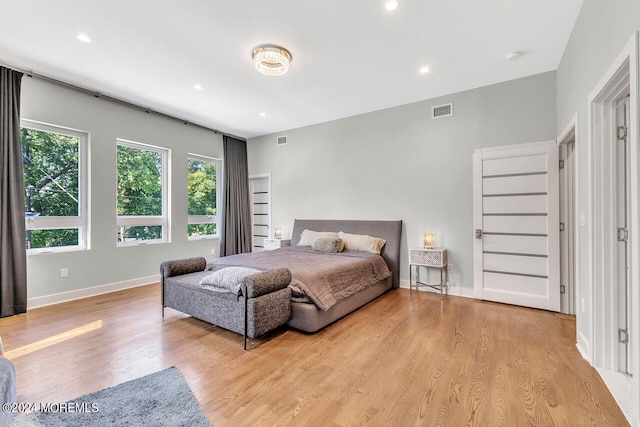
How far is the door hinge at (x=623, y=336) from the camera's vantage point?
1984 millimetres

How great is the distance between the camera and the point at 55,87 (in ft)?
12.2

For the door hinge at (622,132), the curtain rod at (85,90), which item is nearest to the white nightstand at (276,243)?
the curtain rod at (85,90)

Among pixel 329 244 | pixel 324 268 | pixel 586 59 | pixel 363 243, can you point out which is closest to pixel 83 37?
pixel 324 268

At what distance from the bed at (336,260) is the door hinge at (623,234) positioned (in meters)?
2.32

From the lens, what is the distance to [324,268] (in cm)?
319

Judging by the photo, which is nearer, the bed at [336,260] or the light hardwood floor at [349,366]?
the light hardwood floor at [349,366]

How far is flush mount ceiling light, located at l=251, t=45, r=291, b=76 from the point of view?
2.90m

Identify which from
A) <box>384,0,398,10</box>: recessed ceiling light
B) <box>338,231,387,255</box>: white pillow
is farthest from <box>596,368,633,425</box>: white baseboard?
<box>384,0,398,10</box>: recessed ceiling light

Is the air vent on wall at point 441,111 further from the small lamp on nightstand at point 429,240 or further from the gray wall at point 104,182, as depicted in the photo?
the gray wall at point 104,182

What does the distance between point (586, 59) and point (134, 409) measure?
13.6ft

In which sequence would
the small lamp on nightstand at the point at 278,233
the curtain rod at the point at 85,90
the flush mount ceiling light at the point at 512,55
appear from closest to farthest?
the flush mount ceiling light at the point at 512,55 → the curtain rod at the point at 85,90 → the small lamp on nightstand at the point at 278,233

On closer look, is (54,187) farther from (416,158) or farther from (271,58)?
(416,158)

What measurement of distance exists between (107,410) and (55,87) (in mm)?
4163

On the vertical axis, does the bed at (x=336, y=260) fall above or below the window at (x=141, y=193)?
below
